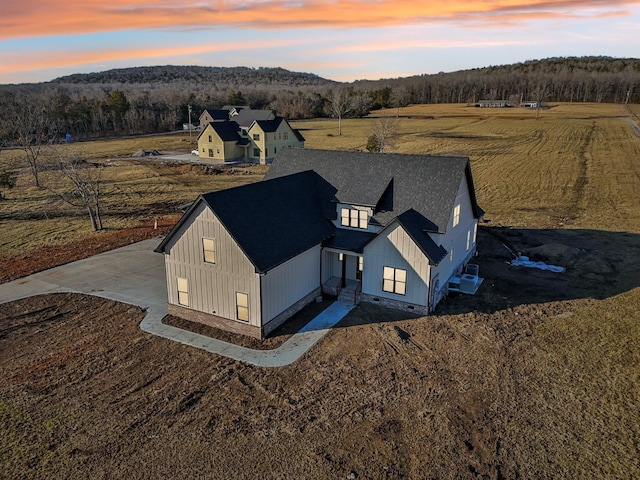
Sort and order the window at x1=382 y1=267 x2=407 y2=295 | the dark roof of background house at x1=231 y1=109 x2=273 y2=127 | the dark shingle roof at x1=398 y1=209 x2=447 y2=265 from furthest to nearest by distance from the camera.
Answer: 1. the dark roof of background house at x1=231 y1=109 x2=273 y2=127
2. the window at x1=382 y1=267 x2=407 y2=295
3. the dark shingle roof at x1=398 y1=209 x2=447 y2=265

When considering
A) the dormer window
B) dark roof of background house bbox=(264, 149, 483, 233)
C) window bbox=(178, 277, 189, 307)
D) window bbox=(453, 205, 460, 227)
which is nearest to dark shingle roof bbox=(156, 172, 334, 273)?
the dormer window

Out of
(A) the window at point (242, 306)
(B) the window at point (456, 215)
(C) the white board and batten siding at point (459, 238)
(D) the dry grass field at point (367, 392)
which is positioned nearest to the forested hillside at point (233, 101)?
(D) the dry grass field at point (367, 392)

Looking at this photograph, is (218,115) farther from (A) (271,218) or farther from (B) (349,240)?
(A) (271,218)

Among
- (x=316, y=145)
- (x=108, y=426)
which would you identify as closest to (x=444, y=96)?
(x=316, y=145)

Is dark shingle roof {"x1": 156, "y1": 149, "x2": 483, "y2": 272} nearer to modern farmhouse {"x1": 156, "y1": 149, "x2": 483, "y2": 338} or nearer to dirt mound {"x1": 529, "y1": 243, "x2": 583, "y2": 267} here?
modern farmhouse {"x1": 156, "y1": 149, "x2": 483, "y2": 338}

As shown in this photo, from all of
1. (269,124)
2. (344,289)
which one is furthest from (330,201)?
(269,124)

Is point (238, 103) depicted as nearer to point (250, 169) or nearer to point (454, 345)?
point (250, 169)
